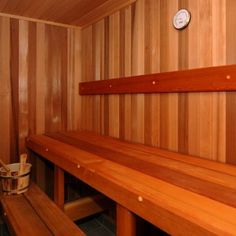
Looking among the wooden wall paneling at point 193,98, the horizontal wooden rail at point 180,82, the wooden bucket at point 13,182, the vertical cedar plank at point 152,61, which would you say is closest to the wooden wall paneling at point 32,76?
the wooden bucket at point 13,182

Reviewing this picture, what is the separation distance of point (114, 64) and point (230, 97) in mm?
1119

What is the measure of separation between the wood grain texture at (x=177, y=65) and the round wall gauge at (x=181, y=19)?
0.08 feet

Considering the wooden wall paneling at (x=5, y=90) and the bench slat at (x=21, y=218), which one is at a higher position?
the wooden wall paneling at (x=5, y=90)

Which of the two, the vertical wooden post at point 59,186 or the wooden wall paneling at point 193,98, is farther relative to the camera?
the vertical wooden post at point 59,186

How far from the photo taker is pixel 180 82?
148 cm

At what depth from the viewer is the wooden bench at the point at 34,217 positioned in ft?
4.33

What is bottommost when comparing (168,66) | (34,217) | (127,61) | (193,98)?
(34,217)

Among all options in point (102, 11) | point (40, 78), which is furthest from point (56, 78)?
point (102, 11)

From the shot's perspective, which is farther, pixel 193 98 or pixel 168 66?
pixel 168 66

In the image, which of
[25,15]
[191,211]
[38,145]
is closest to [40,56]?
[25,15]

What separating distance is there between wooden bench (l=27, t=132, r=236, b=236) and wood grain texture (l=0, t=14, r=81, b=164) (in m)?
0.90

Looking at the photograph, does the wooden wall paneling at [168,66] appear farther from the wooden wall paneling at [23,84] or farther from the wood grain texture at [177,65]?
the wooden wall paneling at [23,84]

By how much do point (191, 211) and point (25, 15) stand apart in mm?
2233

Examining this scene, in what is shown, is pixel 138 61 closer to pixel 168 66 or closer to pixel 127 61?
pixel 127 61
